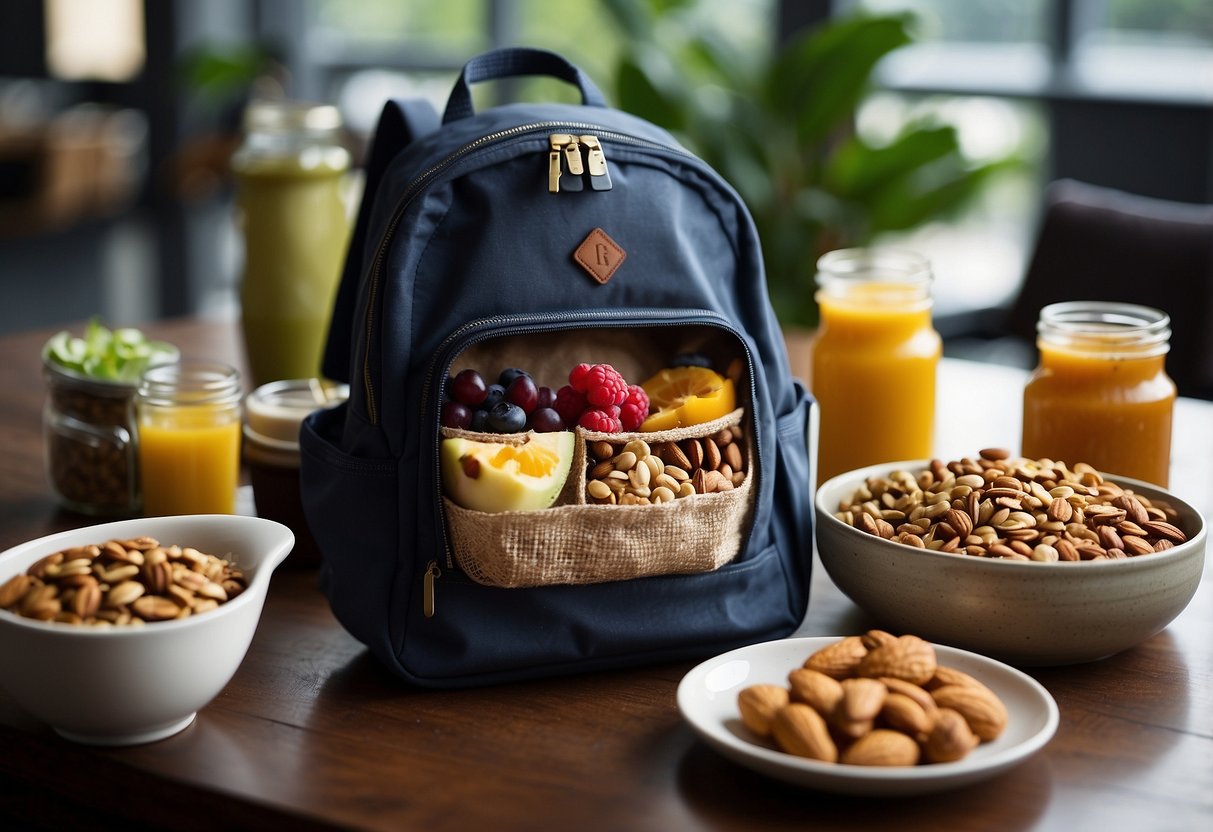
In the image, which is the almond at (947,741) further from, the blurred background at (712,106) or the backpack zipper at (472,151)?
the blurred background at (712,106)

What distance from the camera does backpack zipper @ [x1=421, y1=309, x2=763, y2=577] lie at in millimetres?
925

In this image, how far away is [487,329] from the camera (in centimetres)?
94

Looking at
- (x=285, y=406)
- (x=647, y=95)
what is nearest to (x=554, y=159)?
(x=285, y=406)

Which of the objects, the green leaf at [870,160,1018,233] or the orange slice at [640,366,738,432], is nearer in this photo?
the orange slice at [640,366,738,432]

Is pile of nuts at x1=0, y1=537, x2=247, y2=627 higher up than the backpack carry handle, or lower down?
lower down

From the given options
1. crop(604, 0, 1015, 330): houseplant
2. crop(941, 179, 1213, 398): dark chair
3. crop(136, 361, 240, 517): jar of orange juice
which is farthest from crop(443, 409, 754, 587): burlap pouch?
crop(604, 0, 1015, 330): houseplant

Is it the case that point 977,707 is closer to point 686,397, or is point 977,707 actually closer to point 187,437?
point 686,397

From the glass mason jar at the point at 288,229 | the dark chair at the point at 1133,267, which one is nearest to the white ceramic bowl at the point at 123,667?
the glass mason jar at the point at 288,229

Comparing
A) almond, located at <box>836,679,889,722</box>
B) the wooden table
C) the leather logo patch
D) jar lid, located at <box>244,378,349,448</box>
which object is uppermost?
the leather logo patch

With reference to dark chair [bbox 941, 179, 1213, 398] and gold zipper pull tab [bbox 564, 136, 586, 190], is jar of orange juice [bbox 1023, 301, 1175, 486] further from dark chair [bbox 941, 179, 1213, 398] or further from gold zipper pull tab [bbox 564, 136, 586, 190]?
dark chair [bbox 941, 179, 1213, 398]

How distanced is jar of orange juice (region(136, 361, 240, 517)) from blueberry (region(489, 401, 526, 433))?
377 mm

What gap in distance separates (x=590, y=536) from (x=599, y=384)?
11cm

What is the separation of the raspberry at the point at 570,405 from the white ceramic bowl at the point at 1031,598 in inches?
9.2

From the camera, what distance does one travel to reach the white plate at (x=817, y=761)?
2.44 ft
